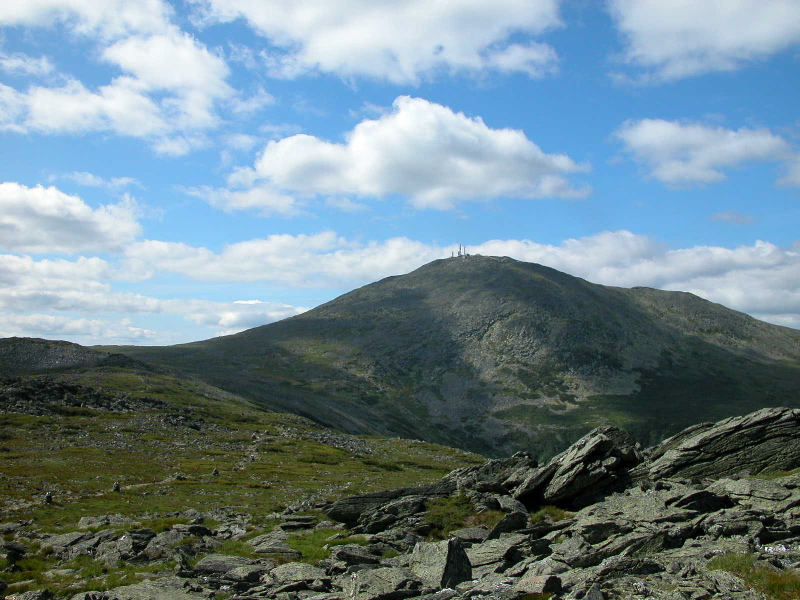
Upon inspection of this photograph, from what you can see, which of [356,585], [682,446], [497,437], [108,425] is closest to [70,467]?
[108,425]

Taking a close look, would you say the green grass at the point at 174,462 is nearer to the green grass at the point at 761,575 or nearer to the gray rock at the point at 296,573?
the gray rock at the point at 296,573

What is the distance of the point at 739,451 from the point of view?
3419 centimetres

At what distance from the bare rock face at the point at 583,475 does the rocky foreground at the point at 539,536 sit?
9cm

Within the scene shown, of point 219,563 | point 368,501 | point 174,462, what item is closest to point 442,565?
point 219,563

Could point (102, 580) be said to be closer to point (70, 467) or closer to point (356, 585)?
point (356, 585)

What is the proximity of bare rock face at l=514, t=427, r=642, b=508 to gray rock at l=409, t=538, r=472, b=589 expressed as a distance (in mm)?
12137

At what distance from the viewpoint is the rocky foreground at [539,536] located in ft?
65.2

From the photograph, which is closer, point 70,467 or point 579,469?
point 579,469

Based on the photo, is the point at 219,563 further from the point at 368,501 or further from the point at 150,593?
the point at 368,501

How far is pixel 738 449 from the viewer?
34.3 meters

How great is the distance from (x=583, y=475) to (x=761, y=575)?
1696cm

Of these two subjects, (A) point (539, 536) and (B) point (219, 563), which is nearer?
(B) point (219, 563)

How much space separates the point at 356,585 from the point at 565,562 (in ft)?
27.9

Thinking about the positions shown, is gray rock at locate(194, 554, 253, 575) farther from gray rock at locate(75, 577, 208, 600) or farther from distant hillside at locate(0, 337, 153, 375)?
distant hillside at locate(0, 337, 153, 375)
